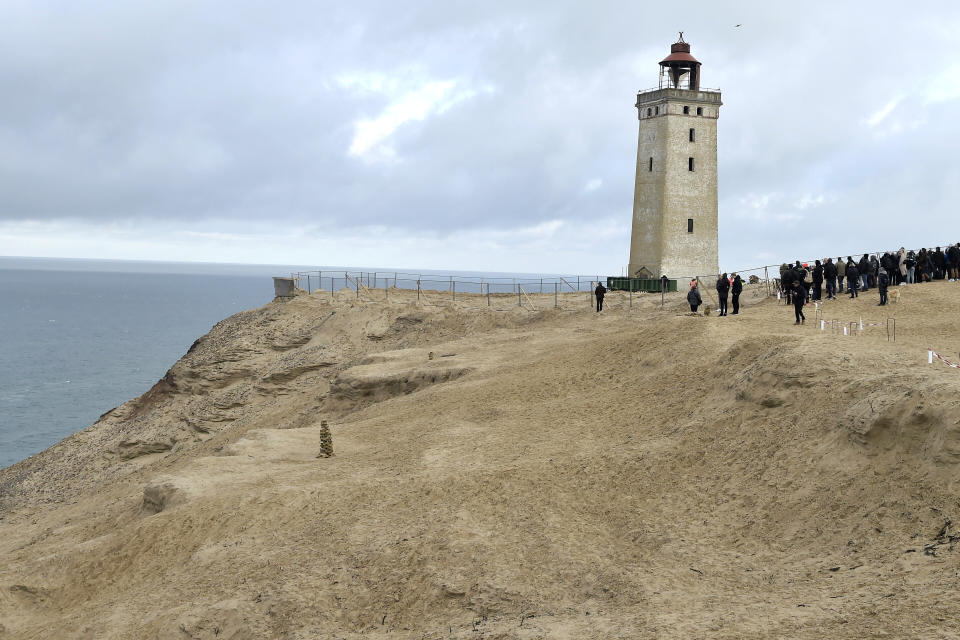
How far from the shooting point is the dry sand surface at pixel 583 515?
1147cm

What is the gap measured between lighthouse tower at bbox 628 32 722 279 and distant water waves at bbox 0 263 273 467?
34696 millimetres

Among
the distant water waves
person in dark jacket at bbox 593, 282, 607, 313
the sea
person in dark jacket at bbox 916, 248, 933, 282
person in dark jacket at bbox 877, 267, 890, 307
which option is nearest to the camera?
person in dark jacket at bbox 877, 267, 890, 307

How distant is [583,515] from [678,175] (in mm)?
37518

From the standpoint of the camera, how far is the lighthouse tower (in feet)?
163

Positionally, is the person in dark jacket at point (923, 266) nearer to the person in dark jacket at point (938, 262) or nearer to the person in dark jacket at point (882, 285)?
the person in dark jacket at point (938, 262)

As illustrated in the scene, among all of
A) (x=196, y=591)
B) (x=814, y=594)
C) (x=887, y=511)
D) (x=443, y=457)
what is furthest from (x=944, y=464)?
(x=196, y=591)

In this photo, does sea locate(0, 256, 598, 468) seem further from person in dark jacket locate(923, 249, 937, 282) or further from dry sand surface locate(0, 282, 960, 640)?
dry sand surface locate(0, 282, 960, 640)

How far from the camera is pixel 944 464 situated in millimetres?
12438

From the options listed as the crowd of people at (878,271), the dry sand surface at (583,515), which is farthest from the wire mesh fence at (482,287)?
the dry sand surface at (583,515)

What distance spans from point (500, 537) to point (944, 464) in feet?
20.9

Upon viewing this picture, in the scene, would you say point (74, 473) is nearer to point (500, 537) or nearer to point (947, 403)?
point (500, 537)

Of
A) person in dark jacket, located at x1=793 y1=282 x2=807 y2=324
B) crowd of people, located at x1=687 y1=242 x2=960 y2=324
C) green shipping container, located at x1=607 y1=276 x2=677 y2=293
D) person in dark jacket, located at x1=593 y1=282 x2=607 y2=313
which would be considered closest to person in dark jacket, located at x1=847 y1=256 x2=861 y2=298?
crowd of people, located at x1=687 y1=242 x2=960 y2=324

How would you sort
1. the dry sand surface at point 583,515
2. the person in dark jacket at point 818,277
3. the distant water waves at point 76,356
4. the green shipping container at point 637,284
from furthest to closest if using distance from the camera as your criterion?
the distant water waves at point 76,356 < the green shipping container at point 637,284 < the person in dark jacket at point 818,277 < the dry sand surface at point 583,515

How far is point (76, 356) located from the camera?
89875 mm
